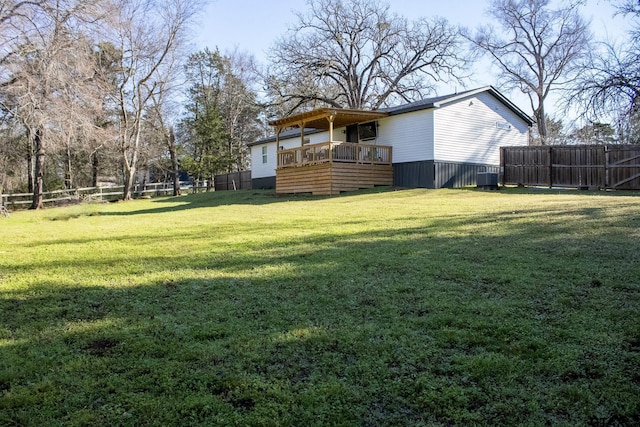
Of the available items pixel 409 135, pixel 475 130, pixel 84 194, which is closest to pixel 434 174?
pixel 409 135

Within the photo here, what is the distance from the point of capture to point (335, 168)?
1889 cm

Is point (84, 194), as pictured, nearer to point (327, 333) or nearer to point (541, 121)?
point (327, 333)

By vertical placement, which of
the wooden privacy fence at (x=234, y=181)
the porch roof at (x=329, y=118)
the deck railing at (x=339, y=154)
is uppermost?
the porch roof at (x=329, y=118)

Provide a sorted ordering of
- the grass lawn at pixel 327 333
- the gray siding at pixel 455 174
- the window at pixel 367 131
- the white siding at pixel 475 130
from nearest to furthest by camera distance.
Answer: the grass lawn at pixel 327 333 → the gray siding at pixel 455 174 → the white siding at pixel 475 130 → the window at pixel 367 131

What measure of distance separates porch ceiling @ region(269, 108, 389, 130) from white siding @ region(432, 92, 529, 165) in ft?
8.81

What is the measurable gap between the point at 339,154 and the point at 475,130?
657 centimetres

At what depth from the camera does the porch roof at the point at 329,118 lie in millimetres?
18469

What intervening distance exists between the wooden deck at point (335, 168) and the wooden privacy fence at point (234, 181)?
10353mm

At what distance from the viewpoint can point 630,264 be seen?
5172 mm

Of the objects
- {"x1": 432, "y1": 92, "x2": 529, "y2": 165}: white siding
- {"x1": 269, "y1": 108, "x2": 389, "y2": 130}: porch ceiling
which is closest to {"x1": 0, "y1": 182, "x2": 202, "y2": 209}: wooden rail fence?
{"x1": 269, "y1": 108, "x2": 389, "y2": 130}: porch ceiling

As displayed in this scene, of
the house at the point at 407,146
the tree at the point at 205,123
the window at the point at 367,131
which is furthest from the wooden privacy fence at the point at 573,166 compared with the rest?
the tree at the point at 205,123

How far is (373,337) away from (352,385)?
0.73 metres

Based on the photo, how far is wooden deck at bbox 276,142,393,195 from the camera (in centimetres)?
1897

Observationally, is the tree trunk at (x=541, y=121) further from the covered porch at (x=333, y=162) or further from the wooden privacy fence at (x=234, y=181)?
the wooden privacy fence at (x=234, y=181)
